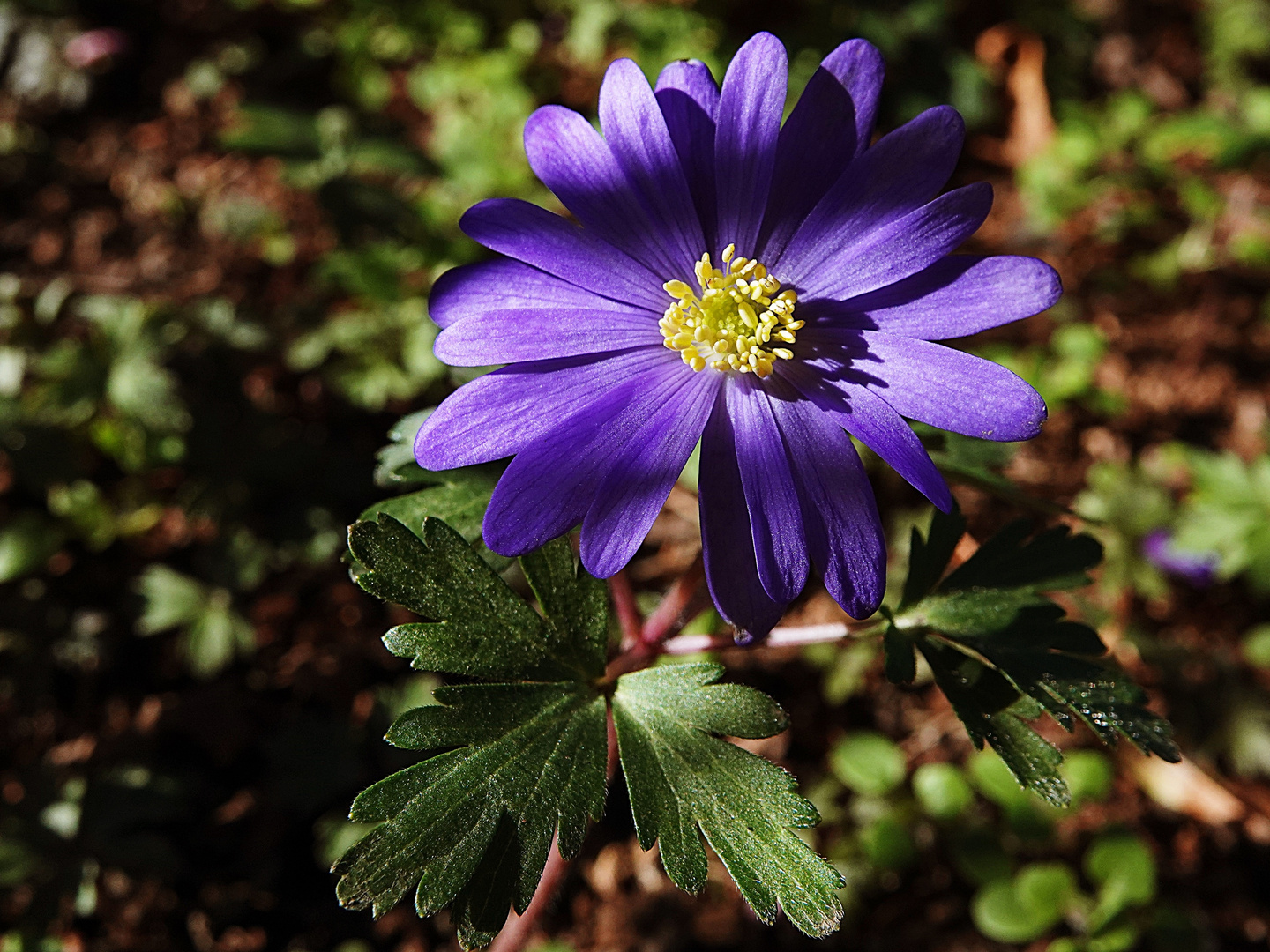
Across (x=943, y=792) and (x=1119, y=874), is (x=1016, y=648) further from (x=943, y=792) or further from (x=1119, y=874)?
(x=1119, y=874)

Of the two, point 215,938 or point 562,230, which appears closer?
point 562,230

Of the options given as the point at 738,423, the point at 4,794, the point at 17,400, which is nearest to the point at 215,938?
the point at 4,794

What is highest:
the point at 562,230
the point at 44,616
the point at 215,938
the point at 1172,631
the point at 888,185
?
the point at 562,230

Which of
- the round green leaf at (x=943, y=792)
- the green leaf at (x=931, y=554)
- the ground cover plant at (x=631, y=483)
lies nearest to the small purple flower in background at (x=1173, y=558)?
the ground cover plant at (x=631, y=483)

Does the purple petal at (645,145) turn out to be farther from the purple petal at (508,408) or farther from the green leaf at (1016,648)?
the green leaf at (1016,648)

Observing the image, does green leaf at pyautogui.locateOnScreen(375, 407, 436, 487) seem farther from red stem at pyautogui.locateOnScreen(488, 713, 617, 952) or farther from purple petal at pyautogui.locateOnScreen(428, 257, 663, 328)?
red stem at pyautogui.locateOnScreen(488, 713, 617, 952)

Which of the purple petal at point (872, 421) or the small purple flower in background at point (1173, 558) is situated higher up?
the purple petal at point (872, 421)

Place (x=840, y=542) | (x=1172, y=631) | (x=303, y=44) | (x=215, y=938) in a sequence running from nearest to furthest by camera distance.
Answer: (x=840, y=542) → (x=215, y=938) → (x=1172, y=631) → (x=303, y=44)

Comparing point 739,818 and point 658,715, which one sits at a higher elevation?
point 658,715

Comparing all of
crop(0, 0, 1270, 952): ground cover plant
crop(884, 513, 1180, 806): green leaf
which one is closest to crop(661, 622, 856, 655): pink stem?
crop(0, 0, 1270, 952): ground cover plant

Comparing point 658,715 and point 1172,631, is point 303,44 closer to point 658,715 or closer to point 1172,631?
point 658,715
